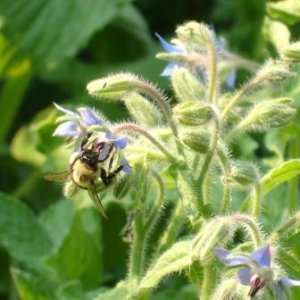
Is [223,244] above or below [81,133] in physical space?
below

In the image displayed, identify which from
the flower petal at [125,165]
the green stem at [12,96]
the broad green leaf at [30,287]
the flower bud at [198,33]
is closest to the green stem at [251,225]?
the flower petal at [125,165]

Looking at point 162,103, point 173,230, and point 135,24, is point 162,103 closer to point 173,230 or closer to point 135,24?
point 173,230

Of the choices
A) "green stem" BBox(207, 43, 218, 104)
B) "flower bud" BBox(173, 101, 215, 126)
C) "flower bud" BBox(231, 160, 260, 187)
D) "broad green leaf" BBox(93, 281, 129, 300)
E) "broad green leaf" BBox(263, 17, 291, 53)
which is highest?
"flower bud" BBox(173, 101, 215, 126)

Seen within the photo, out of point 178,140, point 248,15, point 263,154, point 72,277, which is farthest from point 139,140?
point 248,15

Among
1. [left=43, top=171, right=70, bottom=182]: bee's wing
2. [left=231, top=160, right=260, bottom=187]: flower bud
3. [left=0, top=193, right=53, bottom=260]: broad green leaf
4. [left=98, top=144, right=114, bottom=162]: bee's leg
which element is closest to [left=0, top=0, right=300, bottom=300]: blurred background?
[left=0, top=193, right=53, bottom=260]: broad green leaf

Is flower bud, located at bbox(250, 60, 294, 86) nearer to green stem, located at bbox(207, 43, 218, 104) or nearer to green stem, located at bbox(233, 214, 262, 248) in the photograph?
green stem, located at bbox(207, 43, 218, 104)

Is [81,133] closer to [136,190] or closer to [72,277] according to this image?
[136,190]

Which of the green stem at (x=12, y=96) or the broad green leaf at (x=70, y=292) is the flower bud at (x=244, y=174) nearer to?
the broad green leaf at (x=70, y=292)
